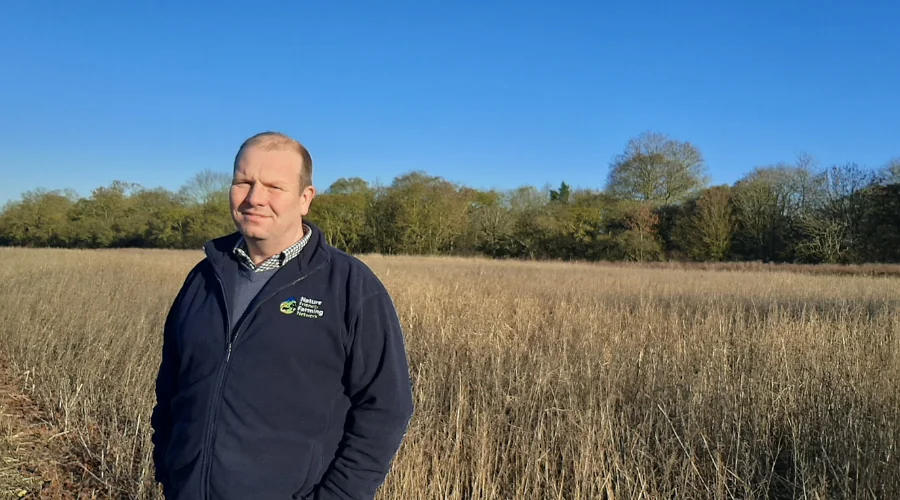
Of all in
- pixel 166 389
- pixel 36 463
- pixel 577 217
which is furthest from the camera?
pixel 577 217

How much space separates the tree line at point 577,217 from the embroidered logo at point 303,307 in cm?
2971

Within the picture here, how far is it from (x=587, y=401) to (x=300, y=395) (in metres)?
2.82

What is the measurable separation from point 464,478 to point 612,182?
3687 centimetres

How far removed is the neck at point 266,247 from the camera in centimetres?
159

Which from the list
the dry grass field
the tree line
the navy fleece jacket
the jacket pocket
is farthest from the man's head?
the tree line

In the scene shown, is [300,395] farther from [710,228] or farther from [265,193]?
[710,228]

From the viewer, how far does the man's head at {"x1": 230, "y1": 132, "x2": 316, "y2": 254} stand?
5.06ft

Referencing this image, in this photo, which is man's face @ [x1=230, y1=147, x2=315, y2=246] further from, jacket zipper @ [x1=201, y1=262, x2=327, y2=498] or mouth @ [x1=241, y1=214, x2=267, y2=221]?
jacket zipper @ [x1=201, y1=262, x2=327, y2=498]

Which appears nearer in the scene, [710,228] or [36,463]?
[36,463]

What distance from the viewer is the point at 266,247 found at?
5.26 feet

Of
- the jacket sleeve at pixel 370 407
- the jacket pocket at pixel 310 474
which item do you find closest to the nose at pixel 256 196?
the jacket sleeve at pixel 370 407

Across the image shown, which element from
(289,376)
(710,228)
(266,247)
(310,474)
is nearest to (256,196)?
(266,247)

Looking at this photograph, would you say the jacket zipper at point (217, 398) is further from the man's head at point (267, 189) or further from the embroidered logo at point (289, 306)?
the man's head at point (267, 189)

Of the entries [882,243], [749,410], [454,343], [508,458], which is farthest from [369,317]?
[882,243]
